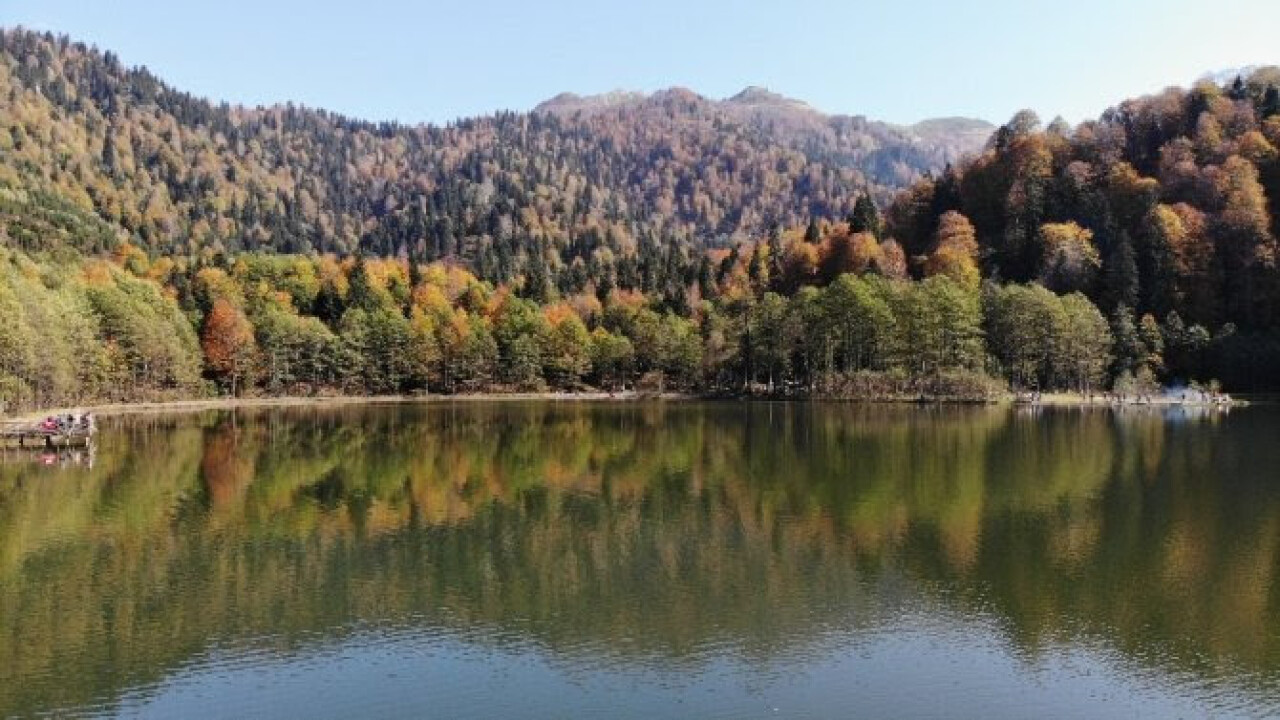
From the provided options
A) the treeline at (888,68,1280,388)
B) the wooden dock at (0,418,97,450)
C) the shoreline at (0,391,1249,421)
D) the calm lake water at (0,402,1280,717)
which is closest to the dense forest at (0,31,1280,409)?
the treeline at (888,68,1280,388)

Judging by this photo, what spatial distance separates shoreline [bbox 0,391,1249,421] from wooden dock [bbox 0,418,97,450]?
1559 centimetres

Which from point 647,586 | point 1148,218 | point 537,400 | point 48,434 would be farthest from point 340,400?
point 647,586

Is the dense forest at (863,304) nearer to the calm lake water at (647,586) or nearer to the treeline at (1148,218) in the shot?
the treeline at (1148,218)

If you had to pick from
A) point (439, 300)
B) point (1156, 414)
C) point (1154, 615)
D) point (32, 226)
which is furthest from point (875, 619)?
point (32, 226)

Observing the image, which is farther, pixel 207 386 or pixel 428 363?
pixel 428 363

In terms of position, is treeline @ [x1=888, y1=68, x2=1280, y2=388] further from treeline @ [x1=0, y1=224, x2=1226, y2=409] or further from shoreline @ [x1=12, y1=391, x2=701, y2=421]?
shoreline @ [x1=12, y1=391, x2=701, y2=421]

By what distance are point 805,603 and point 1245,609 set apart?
11.9m

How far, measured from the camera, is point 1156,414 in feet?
328

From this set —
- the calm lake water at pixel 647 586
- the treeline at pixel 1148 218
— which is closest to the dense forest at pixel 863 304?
the treeline at pixel 1148 218

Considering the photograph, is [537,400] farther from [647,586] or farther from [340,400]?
[647,586]

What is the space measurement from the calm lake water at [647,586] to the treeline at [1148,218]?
231 ft

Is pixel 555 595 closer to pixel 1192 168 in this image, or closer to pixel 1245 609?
pixel 1245 609

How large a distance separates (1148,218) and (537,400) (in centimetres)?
8106

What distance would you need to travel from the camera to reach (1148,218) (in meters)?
136
